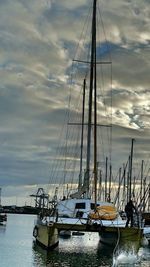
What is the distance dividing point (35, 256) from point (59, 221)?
2959mm

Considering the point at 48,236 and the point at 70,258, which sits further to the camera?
the point at 48,236

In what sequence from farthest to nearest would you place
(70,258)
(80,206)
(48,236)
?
(80,206) → (48,236) → (70,258)

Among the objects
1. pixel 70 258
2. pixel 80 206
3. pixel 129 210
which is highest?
pixel 80 206

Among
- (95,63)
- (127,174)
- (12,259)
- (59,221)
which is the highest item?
(95,63)

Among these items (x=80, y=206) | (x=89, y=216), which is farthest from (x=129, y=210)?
(x=80, y=206)

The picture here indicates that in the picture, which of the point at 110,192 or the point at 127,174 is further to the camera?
the point at 110,192

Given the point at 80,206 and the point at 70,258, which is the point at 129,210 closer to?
the point at 70,258

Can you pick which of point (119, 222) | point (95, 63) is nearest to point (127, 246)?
point (119, 222)

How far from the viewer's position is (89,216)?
37.0 m

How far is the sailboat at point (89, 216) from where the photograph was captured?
3525 cm

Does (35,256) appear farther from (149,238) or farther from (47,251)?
(149,238)

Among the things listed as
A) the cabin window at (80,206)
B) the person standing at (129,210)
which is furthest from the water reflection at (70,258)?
the cabin window at (80,206)

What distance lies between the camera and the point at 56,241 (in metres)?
39.7

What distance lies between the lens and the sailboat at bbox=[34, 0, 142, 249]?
35.2m
